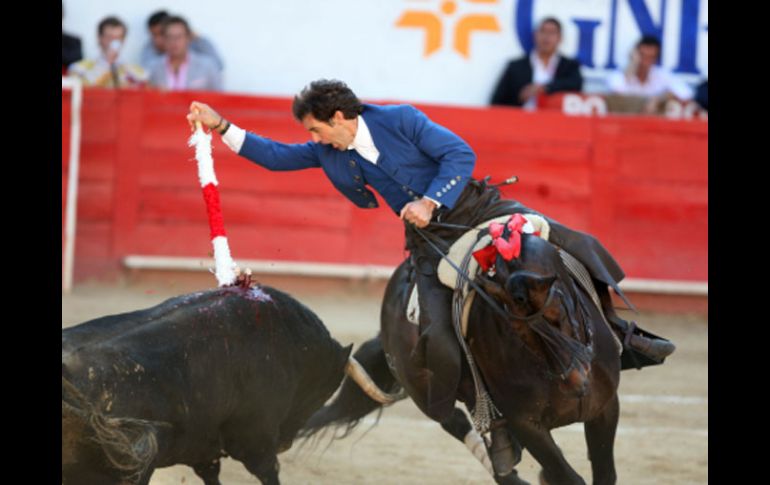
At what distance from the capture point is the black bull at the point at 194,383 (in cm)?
394

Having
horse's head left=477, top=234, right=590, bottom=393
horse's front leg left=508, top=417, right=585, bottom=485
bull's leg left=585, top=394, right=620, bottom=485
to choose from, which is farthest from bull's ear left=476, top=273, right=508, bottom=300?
bull's leg left=585, top=394, right=620, bottom=485

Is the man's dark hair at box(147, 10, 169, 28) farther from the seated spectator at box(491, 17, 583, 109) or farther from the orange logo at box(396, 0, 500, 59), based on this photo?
the seated spectator at box(491, 17, 583, 109)

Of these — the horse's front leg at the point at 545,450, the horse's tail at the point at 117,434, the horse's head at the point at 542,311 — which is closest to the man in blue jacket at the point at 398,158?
the horse's front leg at the point at 545,450

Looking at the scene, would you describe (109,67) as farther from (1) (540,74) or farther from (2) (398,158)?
(2) (398,158)

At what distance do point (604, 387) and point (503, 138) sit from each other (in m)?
5.65

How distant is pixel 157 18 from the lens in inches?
410

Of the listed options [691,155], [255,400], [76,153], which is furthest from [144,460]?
A: [691,155]

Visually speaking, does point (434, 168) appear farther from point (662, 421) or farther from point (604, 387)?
point (662, 421)

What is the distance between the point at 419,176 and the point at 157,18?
603cm

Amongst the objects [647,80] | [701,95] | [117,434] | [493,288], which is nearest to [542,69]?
[647,80]

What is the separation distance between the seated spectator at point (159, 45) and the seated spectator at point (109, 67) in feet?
0.61

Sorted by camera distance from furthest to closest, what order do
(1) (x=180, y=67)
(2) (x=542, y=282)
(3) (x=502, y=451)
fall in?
(1) (x=180, y=67), (3) (x=502, y=451), (2) (x=542, y=282)
